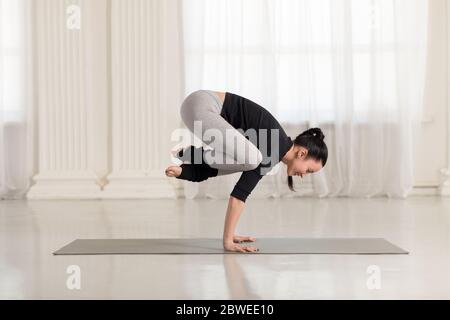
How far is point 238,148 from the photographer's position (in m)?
3.04

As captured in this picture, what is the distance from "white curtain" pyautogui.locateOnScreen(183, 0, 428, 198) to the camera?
6.09 m

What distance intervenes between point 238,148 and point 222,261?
1.57 feet

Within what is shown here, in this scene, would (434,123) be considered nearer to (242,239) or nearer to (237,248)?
(242,239)

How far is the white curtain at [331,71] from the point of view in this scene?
6.09 m

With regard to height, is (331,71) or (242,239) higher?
(331,71)

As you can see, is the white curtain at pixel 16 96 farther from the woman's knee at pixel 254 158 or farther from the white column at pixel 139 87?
the woman's knee at pixel 254 158

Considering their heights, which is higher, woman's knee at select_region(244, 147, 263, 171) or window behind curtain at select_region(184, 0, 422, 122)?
window behind curtain at select_region(184, 0, 422, 122)

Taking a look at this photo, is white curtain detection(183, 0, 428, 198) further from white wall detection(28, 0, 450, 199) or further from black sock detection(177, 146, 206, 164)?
black sock detection(177, 146, 206, 164)

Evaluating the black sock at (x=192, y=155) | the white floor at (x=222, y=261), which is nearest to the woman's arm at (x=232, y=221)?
the white floor at (x=222, y=261)

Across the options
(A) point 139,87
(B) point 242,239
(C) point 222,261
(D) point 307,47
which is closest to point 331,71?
(D) point 307,47

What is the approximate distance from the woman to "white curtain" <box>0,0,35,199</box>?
3.26 meters

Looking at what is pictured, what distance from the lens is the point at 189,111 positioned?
3.16m

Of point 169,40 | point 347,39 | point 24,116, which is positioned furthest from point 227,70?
point 24,116

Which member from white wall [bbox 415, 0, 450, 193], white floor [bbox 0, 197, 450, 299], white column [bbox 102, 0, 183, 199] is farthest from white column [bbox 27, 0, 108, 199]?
white wall [bbox 415, 0, 450, 193]
